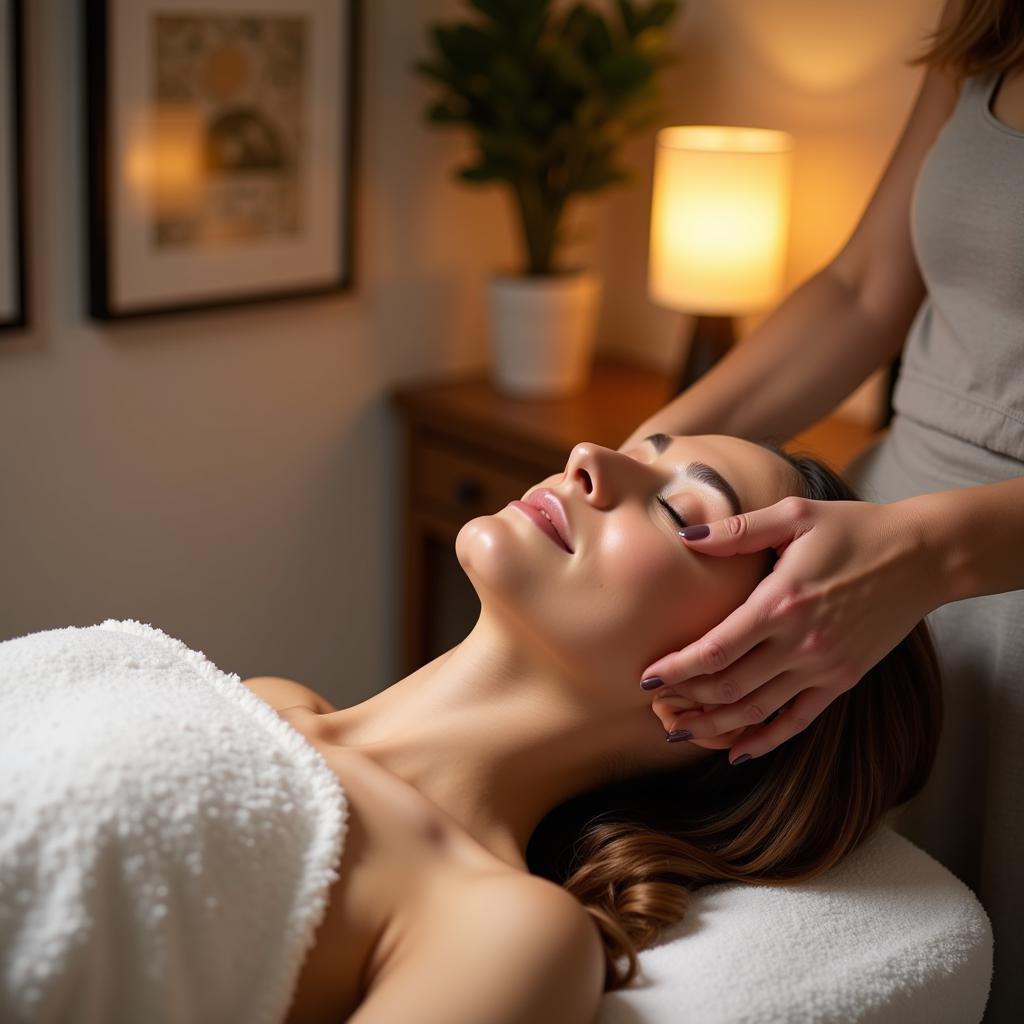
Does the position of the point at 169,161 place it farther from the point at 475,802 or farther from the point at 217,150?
the point at 475,802

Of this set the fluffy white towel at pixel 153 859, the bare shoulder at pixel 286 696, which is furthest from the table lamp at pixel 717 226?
the fluffy white towel at pixel 153 859

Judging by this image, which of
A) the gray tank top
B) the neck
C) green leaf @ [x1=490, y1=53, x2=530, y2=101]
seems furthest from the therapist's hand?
green leaf @ [x1=490, y1=53, x2=530, y2=101]

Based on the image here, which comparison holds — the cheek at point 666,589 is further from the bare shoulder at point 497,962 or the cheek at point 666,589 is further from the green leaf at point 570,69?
the green leaf at point 570,69

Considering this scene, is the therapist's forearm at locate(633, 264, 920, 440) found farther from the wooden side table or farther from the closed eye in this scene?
the wooden side table

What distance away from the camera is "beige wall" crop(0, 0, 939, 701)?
2.20m

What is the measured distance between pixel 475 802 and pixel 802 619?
0.36 meters

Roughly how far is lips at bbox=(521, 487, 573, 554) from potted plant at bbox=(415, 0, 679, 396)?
4.05 ft

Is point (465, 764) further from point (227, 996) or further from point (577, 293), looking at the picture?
point (577, 293)

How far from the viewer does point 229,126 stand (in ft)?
7.46

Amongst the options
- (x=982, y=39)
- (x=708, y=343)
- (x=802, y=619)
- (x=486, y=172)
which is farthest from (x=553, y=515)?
(x=486, y=172)

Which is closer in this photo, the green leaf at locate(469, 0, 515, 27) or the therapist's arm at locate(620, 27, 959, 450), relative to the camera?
the therapist's arm at locate(620, 27, 959, 450)

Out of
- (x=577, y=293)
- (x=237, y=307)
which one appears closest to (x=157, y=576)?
(x=237, y=307)

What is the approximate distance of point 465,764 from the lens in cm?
125

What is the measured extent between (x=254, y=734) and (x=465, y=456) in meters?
1.41
